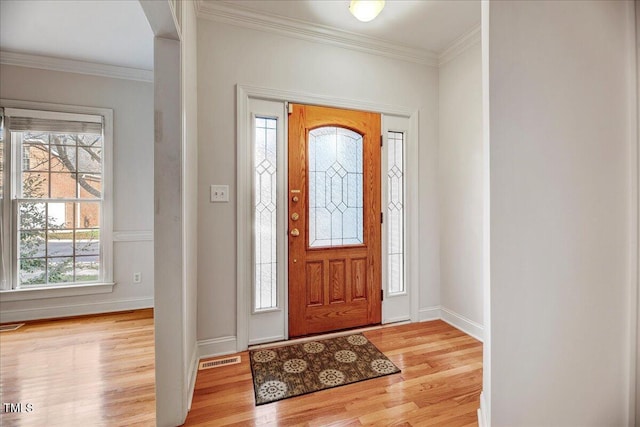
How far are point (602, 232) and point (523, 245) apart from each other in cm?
41

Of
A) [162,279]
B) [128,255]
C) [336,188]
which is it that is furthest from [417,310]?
[128,255]

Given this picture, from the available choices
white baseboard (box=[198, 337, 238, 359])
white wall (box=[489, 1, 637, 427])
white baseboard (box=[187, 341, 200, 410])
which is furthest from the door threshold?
white wall (box=[489, 1, 637, 427])

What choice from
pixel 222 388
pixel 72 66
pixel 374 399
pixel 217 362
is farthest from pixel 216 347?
pixel 72 66

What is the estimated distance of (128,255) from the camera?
318cm

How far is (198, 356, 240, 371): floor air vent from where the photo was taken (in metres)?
1.95

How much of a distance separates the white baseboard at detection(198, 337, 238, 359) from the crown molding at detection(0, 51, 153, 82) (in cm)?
306

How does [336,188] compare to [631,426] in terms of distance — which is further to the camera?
[336,188]

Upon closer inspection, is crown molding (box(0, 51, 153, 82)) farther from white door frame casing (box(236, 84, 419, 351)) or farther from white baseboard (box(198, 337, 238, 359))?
white baseboard (box(198, 337, 238, 359))

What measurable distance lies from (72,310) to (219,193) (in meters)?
2.43

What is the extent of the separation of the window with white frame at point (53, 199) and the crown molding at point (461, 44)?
375 centimetres

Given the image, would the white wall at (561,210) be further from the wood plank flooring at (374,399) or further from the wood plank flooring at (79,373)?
the wood plank flooring at (79,373)

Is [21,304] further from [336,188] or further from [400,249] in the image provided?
[400,249]

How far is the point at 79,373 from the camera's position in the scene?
1918mm

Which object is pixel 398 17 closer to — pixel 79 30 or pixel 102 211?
pixel 79 30
